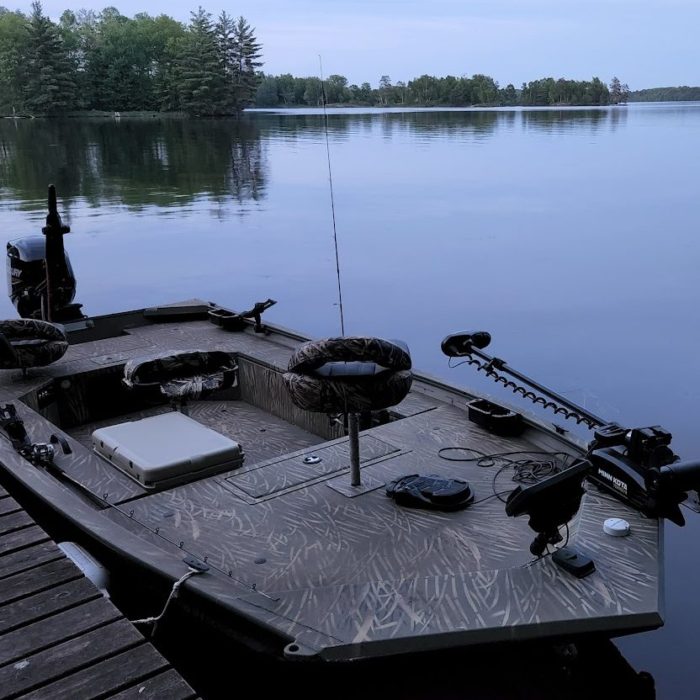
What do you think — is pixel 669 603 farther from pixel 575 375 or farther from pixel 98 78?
pixel 98 78

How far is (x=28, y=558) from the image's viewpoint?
2.44 metres

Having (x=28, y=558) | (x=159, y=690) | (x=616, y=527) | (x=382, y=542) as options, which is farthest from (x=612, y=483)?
(x=28, y=558)

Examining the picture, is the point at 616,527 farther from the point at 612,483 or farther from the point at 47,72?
the point at 47,72

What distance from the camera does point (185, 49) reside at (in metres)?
56.4

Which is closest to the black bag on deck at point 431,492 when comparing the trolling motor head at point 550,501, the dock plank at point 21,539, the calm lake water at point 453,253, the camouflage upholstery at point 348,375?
the camouflage upholstery at point 348,375

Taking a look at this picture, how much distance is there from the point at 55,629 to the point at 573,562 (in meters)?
1.43

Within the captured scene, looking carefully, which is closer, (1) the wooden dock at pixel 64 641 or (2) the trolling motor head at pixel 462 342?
(1) the wooden dock at pixel 64 641

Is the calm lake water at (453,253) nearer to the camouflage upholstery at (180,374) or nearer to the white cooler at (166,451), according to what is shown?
the white cooler at (166,451)

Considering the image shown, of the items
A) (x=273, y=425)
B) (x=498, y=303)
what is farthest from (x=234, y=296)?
(x=273, y=425)

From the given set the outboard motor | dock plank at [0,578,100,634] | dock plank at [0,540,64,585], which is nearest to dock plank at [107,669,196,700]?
dock plank at [0,578,100,634]

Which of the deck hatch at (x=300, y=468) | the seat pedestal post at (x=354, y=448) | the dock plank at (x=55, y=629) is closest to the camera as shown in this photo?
the dock plank at (x=55, y=629)

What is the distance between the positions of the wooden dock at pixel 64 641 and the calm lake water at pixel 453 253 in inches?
89.9

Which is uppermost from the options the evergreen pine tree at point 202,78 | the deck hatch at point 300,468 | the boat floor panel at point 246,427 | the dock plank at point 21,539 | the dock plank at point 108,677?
the evergreen pine tree at point 202,78

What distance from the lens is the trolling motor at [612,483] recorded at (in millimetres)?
2275
